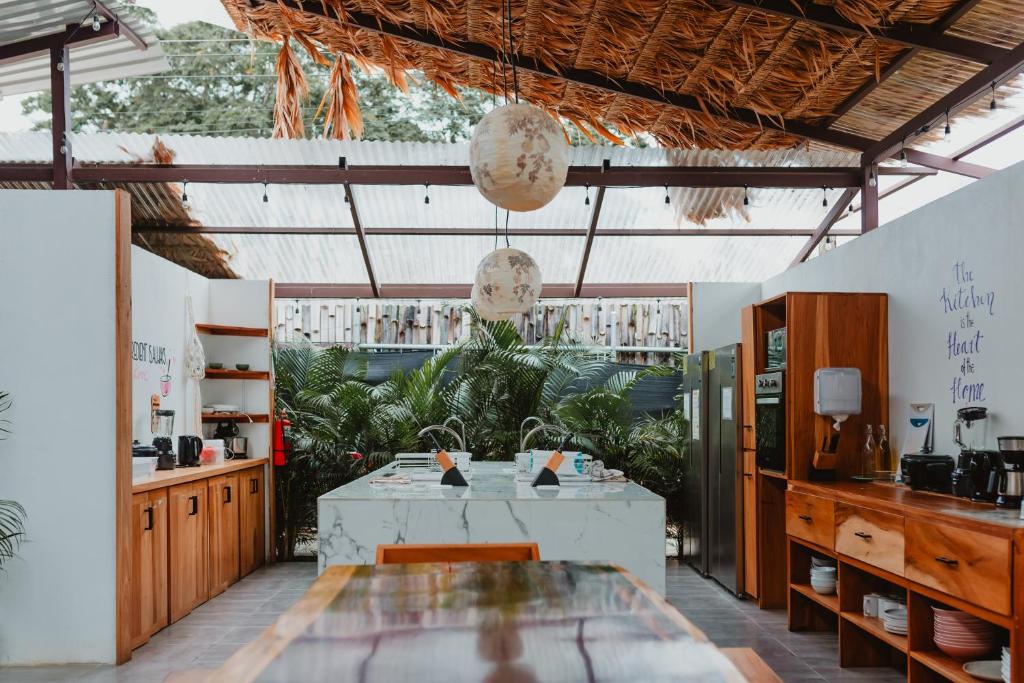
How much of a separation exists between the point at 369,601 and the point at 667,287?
680 cm

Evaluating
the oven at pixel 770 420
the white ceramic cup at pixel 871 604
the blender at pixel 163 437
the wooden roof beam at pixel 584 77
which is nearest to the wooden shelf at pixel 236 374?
the blender at pixel 163 437

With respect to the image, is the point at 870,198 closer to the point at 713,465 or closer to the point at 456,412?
the point at 713,465

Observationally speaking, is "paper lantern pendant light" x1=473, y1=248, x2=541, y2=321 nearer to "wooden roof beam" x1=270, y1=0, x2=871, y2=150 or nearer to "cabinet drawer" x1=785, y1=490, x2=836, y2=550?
"wooden roof beam" x1=270, y1=0, x2=871, y2=150

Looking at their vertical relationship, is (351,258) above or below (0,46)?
below

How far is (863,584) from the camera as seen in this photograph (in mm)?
4910

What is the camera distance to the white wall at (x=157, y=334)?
248 inches

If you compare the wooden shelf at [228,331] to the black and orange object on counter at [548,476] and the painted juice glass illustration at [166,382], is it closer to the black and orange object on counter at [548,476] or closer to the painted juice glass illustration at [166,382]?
the painted juice glass illustration at [166,382]

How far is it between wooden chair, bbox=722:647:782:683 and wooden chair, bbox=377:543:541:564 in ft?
3.18

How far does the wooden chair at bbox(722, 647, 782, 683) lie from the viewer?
7.20 ft

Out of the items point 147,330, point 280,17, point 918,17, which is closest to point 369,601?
point 918,17

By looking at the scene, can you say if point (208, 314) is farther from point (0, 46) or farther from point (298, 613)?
point (298, 613)

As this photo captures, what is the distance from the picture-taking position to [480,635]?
209 cm

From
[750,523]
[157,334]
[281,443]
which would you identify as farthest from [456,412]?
[750,523]

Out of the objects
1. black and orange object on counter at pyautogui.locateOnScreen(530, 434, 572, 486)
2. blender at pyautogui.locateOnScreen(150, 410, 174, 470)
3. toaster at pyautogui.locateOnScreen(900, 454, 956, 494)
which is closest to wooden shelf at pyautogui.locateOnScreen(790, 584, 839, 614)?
Answer: toaster at pyautogui.locateOnScreen(900, 454, 956, 494)
